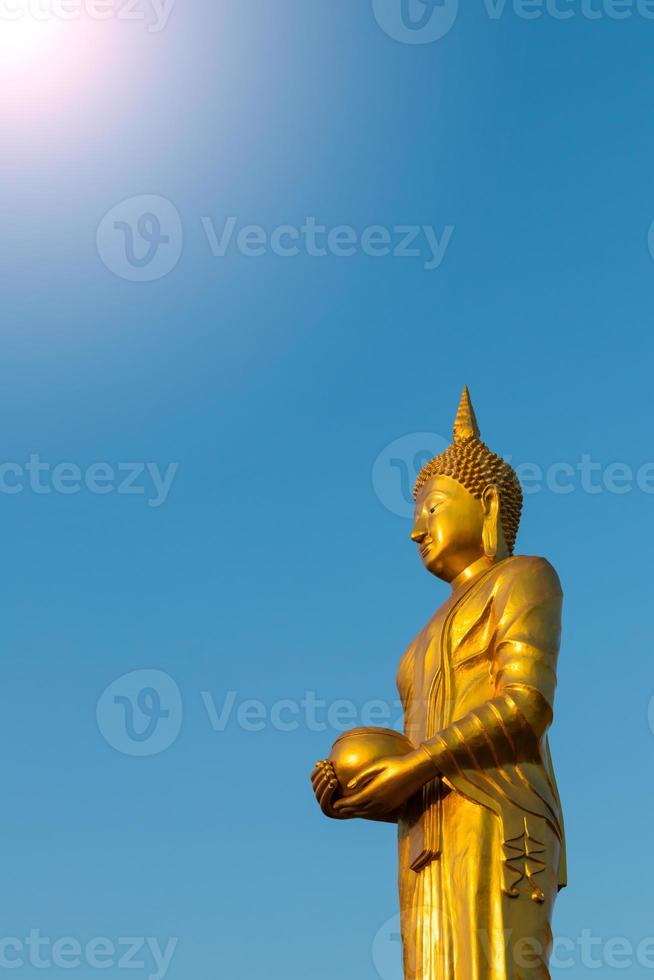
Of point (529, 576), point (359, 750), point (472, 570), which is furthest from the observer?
point (472, 570)

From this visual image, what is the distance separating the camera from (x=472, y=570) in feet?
33.2

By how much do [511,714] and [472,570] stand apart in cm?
156

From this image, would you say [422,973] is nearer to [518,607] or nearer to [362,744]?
[362,744]

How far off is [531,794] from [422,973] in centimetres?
121

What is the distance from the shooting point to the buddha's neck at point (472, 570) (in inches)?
397

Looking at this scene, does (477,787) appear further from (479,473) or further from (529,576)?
(479,473)

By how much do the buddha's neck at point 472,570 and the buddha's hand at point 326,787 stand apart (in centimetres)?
174

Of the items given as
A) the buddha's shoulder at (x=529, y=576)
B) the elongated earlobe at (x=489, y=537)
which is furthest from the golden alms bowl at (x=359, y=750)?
the elongated earlobe at (x=489, y=537)

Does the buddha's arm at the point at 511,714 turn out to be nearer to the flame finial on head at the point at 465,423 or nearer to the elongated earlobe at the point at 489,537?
the elongated earlobe at the point at 489,537

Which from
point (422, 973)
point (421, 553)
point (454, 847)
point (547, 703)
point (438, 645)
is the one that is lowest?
point (422, 973)

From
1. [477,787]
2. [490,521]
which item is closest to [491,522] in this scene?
[490,521]

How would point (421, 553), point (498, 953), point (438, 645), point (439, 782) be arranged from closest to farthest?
point (498, 953), point (439, 782), point (438, 645), point (421, 553)

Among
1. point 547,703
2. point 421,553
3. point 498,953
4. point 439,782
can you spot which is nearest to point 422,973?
point 498,953

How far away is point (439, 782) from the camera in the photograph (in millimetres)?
9023
